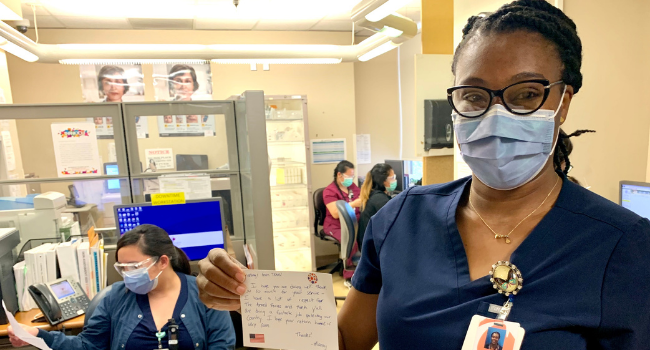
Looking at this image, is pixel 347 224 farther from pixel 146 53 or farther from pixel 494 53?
pixel 494 53

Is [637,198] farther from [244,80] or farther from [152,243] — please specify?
[244,80]

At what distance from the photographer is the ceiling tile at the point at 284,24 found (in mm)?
4627

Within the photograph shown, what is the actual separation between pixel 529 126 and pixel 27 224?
2.78 meters

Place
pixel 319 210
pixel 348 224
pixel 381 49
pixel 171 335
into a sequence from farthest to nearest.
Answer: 1. pixel 319 210
2. pixel 348 224
3. pixel 381 49
4. pixel 171 335

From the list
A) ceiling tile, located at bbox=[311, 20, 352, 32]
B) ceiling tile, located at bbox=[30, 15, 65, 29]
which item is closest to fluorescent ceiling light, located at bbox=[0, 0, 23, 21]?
ceiling tile, located at bbox=[30, 15, 65, 29]

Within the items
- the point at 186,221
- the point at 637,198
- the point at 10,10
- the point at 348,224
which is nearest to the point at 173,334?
the point at 186,221

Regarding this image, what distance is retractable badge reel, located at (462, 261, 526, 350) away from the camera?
621 millimetres

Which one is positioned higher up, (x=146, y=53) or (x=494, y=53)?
(x=146, y=53)

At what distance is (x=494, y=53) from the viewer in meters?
0.69

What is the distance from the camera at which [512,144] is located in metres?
0.75

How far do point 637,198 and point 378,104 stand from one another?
12.6 feet

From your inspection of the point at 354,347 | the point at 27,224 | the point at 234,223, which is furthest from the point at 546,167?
the point at 27,224

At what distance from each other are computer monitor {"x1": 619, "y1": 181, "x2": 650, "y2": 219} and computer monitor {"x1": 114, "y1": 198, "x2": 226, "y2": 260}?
90.0 inches

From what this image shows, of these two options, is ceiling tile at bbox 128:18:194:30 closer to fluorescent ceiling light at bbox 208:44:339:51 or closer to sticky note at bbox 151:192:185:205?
fluorescent ceiling light at bbox 208:44:339:51
